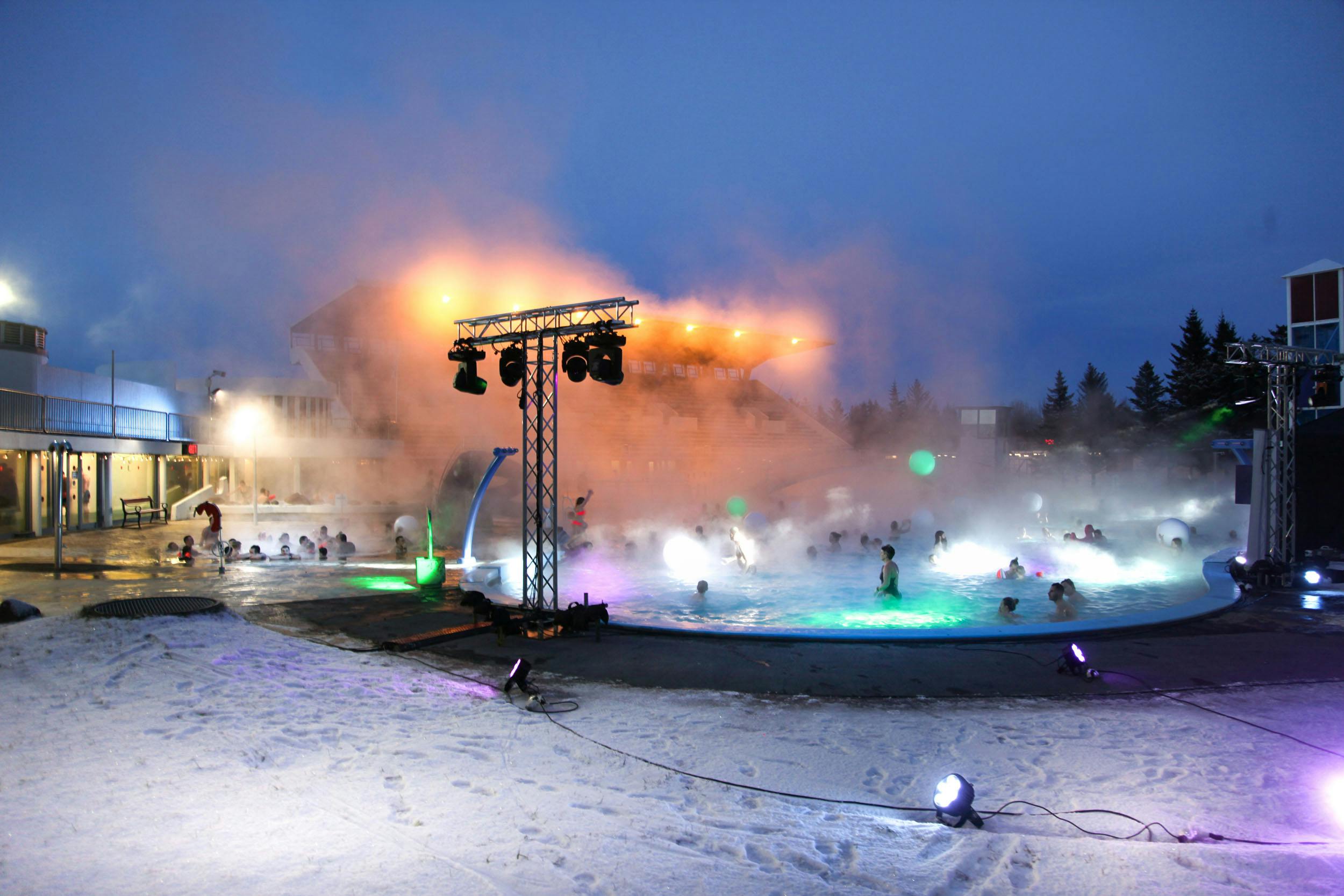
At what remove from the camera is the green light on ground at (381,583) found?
10602 mm

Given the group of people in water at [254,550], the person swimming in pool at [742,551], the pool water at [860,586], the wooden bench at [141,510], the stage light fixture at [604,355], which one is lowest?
the pool water at [860,586]

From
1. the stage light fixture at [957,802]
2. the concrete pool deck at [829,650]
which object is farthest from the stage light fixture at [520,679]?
the stage light fixture at [957,802]

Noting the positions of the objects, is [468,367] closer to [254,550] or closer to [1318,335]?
[254,550]

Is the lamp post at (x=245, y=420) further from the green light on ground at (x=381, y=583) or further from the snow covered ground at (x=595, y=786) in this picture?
the snow covered ground at (x=595, y=786)

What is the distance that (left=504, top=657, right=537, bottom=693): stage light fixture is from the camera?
562 cm

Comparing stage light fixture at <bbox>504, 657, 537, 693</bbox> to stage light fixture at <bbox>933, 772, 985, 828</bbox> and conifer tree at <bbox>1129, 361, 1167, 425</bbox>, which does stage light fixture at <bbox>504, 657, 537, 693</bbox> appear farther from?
conifer tree at <bbox>1129, 361, 1167, 425</bbox>

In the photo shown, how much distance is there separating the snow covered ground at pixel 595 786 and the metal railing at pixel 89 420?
15772 mm

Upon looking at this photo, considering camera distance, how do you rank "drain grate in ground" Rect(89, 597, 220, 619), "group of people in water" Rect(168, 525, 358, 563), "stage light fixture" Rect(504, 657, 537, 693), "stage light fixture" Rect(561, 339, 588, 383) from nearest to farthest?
1. "stage light fixture" Rect(504, 657, 537, 693)
2. "drain grate in ground" Rect(89, 597, 220, 619)
3. "stage light fixture" Rect(561, 339, 588, 383)
4. "group of people in water" Rect(168, 525, 358, 563)

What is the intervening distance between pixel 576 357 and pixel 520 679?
12.9 feet

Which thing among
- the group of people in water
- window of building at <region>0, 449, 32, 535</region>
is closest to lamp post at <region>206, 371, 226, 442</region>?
window of building at <region>0, 449, 32, 535</region>

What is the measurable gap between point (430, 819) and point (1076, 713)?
4.75 m

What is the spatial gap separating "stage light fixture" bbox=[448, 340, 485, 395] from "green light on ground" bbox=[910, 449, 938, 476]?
896 inches

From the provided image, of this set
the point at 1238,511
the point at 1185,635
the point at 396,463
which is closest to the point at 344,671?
the point at 1185,635

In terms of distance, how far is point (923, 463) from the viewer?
94.8ft
